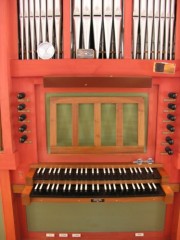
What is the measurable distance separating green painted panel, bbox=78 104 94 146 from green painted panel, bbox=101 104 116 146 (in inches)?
6.7

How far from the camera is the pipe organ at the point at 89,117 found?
338cm

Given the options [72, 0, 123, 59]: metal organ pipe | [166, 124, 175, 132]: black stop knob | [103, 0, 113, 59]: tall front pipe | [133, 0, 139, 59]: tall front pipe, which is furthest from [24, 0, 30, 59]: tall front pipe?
[166, 124, 175, 132]: black stop knob

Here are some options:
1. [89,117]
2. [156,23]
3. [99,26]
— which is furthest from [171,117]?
[99,26]

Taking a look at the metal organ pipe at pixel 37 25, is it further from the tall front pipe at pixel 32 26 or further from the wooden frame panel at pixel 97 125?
the wooden frame panel at pixel 97 125

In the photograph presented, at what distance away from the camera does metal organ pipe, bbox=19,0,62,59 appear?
3.38m

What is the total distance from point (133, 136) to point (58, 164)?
4.13 feet

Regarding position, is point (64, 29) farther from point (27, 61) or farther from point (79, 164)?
point (79, 164)

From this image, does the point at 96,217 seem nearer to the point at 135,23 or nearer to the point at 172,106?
the point at 172,106

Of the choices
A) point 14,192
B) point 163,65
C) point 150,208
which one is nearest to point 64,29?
point 163,65

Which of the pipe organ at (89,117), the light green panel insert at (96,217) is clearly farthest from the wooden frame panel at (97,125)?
the light green panel insert at (96,217)

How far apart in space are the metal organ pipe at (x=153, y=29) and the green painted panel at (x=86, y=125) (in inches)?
41.4

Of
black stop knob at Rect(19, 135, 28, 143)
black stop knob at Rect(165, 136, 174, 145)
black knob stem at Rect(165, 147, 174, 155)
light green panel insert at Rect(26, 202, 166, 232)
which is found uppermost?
black stop knob at Rect(19, 135, 28, 143)

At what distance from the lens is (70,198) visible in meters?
3.28

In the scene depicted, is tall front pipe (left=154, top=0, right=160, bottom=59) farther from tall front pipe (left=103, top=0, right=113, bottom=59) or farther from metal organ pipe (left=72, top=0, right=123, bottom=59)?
tall front pipe (left=103, top=0, right=113, bottom=59)
